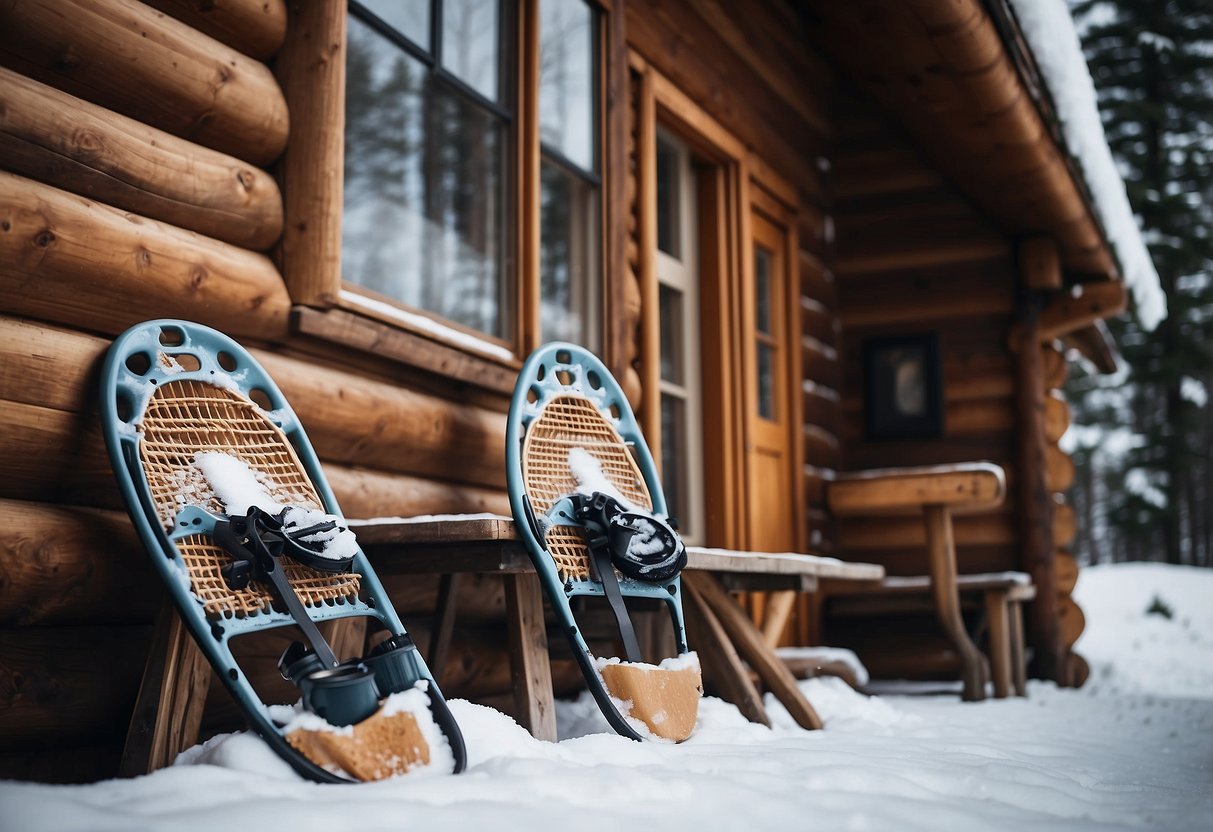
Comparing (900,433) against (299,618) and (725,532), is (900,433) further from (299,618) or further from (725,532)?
(299,618)

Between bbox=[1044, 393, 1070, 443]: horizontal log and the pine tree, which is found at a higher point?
the pine tree

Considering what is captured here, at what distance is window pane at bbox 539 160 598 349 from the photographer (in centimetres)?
Result: 445

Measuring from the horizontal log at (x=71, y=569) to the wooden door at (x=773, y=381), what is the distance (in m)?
3.61

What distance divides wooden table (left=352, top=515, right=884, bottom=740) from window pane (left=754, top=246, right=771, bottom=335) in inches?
85.9

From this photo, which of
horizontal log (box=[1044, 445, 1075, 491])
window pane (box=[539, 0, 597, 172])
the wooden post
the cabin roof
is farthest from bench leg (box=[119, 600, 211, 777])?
horizontal log (box=[1044, 445, 1075, 491])

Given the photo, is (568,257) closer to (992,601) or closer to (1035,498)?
(992,601)

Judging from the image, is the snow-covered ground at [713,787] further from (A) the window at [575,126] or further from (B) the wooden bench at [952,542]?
(A) the window at [575,126]

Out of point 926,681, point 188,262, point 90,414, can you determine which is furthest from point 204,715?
point 926,681

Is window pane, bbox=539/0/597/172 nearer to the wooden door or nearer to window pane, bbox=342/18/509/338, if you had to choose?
window pane, bbox=342/18/509/338

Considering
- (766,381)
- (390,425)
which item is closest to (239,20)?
(390,425)

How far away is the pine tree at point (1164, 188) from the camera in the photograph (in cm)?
1246

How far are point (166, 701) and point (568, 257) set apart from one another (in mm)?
3007

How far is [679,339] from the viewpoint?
541 cm

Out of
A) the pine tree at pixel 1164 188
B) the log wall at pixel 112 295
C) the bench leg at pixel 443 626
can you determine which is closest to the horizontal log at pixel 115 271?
the log wall at pixel 112 295
